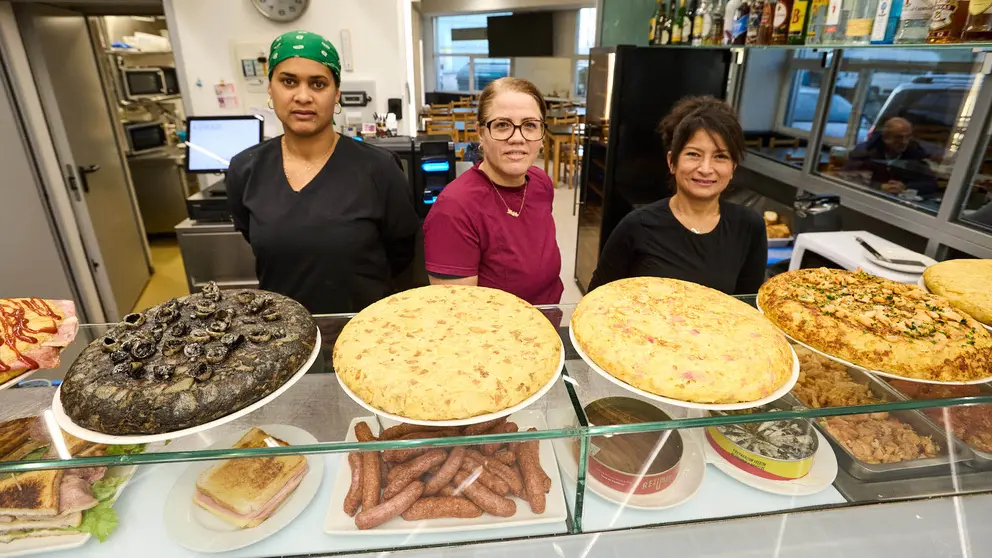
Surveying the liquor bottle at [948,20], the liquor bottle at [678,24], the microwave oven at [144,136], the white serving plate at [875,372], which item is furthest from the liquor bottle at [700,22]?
the microwave oven at [144,136]

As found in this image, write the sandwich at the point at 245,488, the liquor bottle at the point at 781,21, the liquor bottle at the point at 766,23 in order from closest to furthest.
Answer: the sandwich at the point at 245,488, the liquor bottle at the point at 781,21, the liquor bottle at the point at 766,23

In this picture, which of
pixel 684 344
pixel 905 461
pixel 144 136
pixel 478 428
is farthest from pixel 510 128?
pixel 144 136

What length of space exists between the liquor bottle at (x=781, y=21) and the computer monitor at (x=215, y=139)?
3.39 meters

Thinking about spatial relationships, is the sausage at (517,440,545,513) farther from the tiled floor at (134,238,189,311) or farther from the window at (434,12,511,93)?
the window at (434,12,511,93)

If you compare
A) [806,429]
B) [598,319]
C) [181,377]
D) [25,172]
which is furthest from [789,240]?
[25,172]

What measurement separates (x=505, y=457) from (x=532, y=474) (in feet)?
0.25

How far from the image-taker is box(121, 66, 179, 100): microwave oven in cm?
632

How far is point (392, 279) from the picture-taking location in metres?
2.21

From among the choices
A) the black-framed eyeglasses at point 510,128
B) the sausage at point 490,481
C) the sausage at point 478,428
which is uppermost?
the black-framed eyeglasses at point 510,128

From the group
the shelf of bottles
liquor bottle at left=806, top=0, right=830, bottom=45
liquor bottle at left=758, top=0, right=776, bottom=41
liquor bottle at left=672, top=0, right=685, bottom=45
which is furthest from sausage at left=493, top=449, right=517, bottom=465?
liquor bottle at left=672, top=0, right=685, bottom=45

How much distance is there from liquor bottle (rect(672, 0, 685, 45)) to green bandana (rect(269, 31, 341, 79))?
10.1 ft

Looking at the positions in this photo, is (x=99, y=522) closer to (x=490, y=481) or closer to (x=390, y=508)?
(x=390, y=508)

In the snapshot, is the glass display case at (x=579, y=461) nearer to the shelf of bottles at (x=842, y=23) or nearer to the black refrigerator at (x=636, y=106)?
the shelf of bottles at (x=842, y=23)

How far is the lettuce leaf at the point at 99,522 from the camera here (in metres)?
1.00
